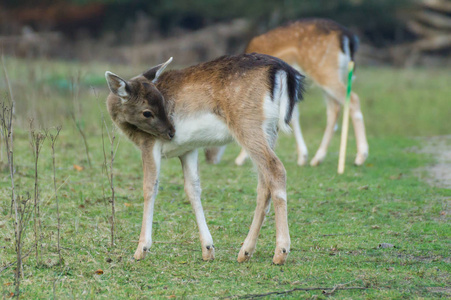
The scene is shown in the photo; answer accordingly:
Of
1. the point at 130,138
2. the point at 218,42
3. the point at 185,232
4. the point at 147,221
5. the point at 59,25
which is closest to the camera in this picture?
the point at 147,221

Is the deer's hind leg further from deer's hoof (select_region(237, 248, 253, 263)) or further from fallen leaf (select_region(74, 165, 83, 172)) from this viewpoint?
fallen leaf (select_region(74, 165, 83, 172))

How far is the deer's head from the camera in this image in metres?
4.64

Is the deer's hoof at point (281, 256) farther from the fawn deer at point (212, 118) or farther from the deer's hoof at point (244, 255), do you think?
the deer's hoof at point (244, 255)

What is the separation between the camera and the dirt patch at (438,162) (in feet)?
24.1

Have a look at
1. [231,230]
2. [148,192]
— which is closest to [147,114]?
[148,192]

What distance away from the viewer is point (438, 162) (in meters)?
8.46

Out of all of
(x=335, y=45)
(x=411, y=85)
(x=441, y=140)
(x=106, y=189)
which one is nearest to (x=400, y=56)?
(x=411, y=85)

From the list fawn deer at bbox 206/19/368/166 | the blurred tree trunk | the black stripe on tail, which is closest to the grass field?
fawn deer at bbox 206/19/368/166

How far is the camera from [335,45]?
28.2ft

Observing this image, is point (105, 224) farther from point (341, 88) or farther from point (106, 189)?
point (341, 88)

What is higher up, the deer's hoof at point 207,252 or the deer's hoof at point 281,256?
the deer's hoof at point 281,256

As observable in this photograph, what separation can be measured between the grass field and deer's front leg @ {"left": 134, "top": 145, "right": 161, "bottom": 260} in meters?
0.12

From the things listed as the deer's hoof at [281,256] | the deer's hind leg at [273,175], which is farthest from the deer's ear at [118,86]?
the deer's hoof at [281,256]

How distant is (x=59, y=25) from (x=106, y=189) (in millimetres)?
15949
